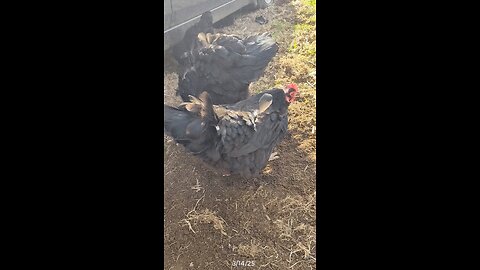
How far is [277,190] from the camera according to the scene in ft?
9.70

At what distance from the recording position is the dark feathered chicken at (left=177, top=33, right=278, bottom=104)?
9.99ft

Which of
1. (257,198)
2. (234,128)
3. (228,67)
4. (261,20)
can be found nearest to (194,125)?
(234,128)

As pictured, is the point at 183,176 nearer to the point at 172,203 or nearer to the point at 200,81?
the point at 172,203

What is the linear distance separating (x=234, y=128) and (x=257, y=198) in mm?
507

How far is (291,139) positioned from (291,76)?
42 centimetres

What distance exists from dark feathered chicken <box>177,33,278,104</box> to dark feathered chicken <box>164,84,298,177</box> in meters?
0.13

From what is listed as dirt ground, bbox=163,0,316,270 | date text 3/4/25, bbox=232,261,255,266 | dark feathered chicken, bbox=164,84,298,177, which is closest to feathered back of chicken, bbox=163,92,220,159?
dark feathered chicken, bbox=164,84,298,177

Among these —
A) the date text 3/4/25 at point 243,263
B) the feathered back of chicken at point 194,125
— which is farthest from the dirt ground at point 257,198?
the feathered back of chicken at point 194,125

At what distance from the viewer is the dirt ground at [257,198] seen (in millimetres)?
2838

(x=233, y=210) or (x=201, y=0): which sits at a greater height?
(x=201, y=0)

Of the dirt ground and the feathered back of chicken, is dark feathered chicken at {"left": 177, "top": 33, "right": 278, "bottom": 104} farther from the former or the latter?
the feathered back of chicken

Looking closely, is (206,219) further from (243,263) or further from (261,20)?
(261,20)

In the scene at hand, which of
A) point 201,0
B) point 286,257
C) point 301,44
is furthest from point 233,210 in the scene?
point 201,0

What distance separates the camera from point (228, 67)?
307 centimetres
